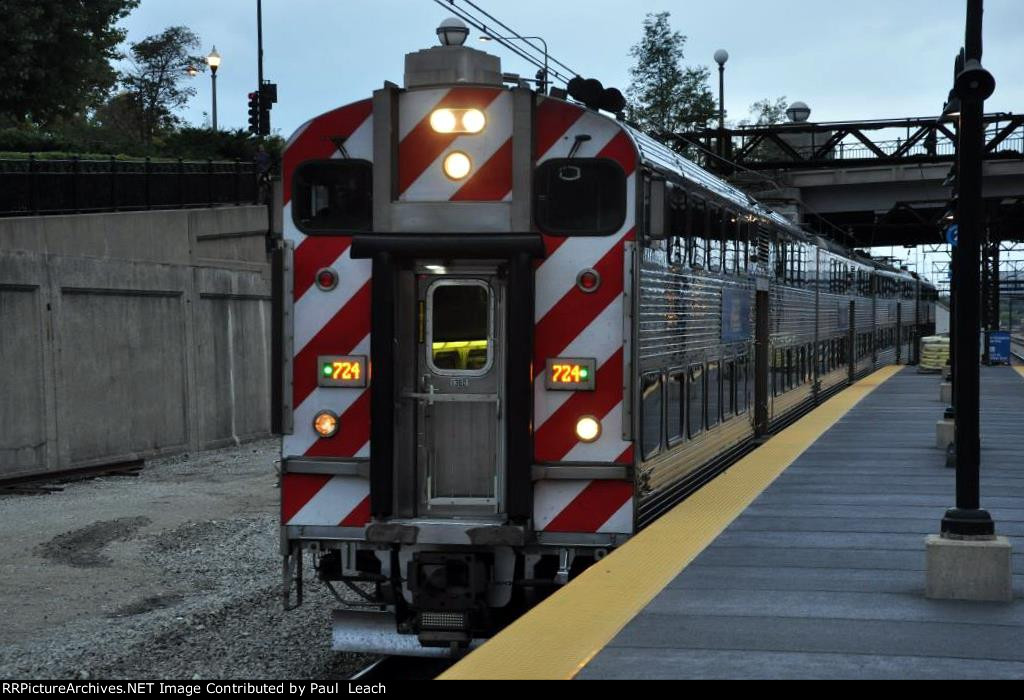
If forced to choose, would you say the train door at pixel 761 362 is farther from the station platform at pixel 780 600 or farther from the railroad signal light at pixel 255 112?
the railroad signal light at pixel 255 112

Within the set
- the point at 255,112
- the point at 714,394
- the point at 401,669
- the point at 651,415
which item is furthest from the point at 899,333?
the point at 401,669

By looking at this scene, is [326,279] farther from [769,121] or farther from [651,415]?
[769,121]

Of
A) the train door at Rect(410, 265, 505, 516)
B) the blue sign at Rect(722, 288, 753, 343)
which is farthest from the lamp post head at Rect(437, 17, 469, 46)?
the blue sign at Rect(722, 288, 753, 343)

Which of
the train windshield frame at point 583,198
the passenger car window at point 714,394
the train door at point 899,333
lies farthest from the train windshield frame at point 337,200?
the train door at point 899,333

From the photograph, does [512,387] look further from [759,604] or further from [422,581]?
[759,604]

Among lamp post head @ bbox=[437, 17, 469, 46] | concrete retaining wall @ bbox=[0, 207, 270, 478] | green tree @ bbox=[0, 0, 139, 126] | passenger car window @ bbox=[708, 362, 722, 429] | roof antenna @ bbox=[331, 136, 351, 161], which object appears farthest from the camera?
green tree @ bbox=[0, 0, 139, 126]

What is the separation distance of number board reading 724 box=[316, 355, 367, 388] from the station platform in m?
1.87

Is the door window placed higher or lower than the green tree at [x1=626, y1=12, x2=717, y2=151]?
lower

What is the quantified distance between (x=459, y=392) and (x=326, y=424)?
33.3 inches

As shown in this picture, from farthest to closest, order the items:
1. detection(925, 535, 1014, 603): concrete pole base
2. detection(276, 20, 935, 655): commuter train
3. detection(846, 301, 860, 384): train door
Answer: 1. detection(846, 301, 860, 384): train door
2. detection(276, 20, 935, 655): commuter train
3. detection(925, 535, 1014, 603): concrete pole base

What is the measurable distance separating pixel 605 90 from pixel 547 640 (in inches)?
178

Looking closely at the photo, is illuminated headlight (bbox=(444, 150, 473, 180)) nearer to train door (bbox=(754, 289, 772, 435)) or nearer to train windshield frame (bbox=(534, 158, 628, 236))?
train windshield frame (bbox=(534, 158, 628, 236))

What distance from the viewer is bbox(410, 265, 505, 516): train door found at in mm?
8391
